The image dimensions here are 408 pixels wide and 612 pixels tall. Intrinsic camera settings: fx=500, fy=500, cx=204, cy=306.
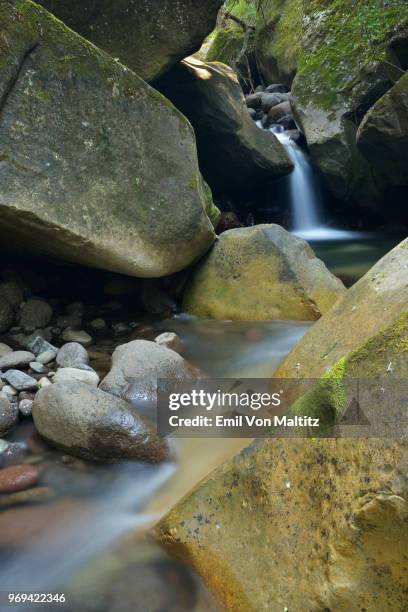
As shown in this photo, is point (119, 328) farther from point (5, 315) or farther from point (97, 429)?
point (97, 429)

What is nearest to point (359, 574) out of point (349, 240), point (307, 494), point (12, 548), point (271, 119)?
point (307, 494)

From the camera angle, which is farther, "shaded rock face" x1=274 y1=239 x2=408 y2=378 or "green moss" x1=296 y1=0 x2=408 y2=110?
"green moss" x1=296 y1=0 x2=408 y2=110

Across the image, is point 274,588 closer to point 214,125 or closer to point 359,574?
point 359,574

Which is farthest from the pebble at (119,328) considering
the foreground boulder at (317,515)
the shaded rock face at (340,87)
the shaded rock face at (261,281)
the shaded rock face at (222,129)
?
the shaded rock face at (340,87)

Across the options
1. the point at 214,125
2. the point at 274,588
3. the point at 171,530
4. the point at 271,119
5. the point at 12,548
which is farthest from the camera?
the point at 271,119

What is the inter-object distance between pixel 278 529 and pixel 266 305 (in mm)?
3872

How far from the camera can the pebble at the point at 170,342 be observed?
16.0ft

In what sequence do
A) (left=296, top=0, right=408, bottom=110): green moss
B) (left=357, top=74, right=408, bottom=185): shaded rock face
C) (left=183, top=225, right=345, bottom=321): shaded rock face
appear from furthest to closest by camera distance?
(left=296, top=0, right=408, bottom=110): green moss, (left=357, top=74, right=408, bottom=185): shaded rock face, (left=183, top=225, right=345, bottom=321): shaded rock face

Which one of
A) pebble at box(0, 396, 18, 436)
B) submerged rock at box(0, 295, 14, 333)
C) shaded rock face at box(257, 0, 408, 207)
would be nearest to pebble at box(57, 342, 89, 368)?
pebble at box(0, 396, 18, 436)

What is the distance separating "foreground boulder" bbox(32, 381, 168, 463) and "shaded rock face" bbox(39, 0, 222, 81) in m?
5.03

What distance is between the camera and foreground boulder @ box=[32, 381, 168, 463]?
321 centimetres

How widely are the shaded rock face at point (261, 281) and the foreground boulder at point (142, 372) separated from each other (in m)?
1.69

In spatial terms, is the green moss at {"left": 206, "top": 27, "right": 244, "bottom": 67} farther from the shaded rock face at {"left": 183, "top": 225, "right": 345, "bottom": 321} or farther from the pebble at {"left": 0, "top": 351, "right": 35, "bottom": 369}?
the pebble at {"left": 0, "top": 351, "right": 35, "bottom": 369}

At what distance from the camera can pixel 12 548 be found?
8.45 feet
